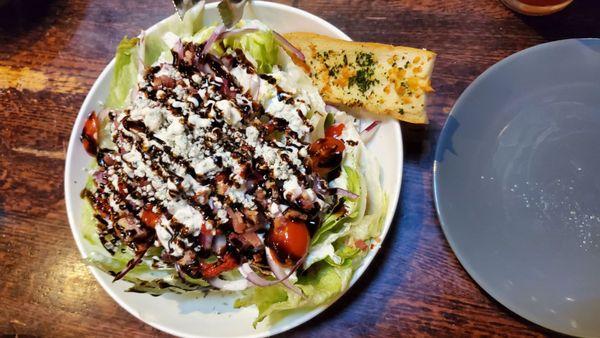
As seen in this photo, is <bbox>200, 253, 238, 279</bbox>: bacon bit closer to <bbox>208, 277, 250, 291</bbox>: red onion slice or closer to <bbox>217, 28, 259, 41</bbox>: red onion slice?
<bbox>208, 277, 250, 291</bbox>: red onion slice

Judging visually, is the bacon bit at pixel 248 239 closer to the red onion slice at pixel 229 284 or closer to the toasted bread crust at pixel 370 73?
the red onion slice at pixel 229 284

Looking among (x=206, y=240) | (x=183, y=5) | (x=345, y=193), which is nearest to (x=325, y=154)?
(x=345, y=193)

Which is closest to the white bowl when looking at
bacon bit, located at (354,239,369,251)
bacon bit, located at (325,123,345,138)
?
bacon bit, located at (354,239,369,251)

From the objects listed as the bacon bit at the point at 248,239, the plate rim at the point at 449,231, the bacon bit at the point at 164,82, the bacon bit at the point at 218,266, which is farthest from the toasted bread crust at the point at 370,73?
the bacon bit at the point at 218,266

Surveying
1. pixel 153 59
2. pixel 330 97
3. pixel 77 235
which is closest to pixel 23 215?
pixel 77 235

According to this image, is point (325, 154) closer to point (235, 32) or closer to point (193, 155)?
point (193, 155)

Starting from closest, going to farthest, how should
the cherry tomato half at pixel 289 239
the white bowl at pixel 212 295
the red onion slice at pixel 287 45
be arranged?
the cherry tomato half at pixel 289 239
the white bowl at pixel 212 295
the red onion slice at pixel 287 45

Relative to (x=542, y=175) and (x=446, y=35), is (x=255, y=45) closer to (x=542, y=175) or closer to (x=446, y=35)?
(x=446, y=35)
